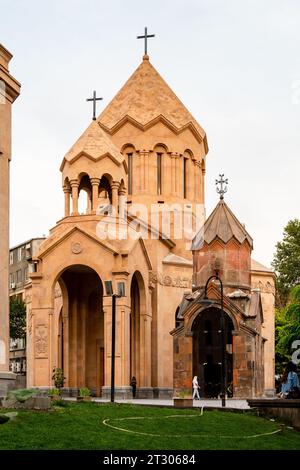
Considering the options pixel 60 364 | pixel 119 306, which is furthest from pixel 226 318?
pixel 60 364

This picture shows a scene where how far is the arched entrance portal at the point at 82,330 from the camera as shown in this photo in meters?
37.5

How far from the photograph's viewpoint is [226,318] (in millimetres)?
34125

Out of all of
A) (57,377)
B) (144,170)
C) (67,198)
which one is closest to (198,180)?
(144,170)

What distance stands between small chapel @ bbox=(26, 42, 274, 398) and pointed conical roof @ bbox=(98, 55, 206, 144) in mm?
114

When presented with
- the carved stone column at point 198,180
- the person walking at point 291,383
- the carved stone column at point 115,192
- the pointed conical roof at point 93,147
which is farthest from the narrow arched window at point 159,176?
the person walking at point 291,383

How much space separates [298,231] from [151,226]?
24.3 metres

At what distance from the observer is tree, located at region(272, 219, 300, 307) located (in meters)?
62.8

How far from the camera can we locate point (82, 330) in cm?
3800

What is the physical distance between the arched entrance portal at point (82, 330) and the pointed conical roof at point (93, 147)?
16.1 ft

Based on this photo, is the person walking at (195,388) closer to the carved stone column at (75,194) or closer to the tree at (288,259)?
the carved stone column at (75,194)

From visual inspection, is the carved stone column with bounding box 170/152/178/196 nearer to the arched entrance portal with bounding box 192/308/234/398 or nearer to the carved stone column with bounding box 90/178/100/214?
the carved stone column with bounding box 90/178/100/214

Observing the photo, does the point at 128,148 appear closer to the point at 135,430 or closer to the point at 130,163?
the point at 130,163
